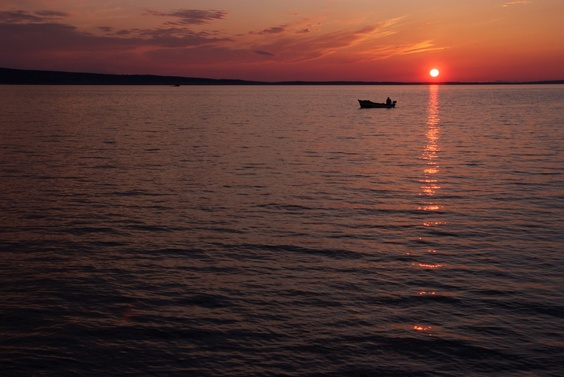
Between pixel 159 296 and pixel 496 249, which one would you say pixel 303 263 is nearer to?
pixel 159 296

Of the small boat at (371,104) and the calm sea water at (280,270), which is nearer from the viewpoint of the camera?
the calm sea water at (280,270)

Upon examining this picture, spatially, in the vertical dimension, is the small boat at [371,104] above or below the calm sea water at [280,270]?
above

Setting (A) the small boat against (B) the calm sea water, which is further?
(A) the small boat

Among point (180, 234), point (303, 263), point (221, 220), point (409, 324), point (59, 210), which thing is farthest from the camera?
point (59, 210)

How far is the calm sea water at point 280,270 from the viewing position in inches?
534

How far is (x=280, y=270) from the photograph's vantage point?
19.6 meters

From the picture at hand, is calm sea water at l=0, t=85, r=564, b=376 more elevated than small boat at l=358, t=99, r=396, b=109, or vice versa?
small boat at l=358, t=99, r=396, b=109

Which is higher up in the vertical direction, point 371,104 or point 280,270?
point 371,104

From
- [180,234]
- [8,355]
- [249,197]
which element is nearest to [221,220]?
[180,234]

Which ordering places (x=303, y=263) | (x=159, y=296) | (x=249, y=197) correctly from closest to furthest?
(x=159, y=296) < (x=303, y=263) < (x=249, y=197)

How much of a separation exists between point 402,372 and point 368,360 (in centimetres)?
88

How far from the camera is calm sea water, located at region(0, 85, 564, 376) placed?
44.5 ft

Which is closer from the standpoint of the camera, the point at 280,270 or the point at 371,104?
the point at 280,270

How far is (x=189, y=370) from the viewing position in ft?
42.0
